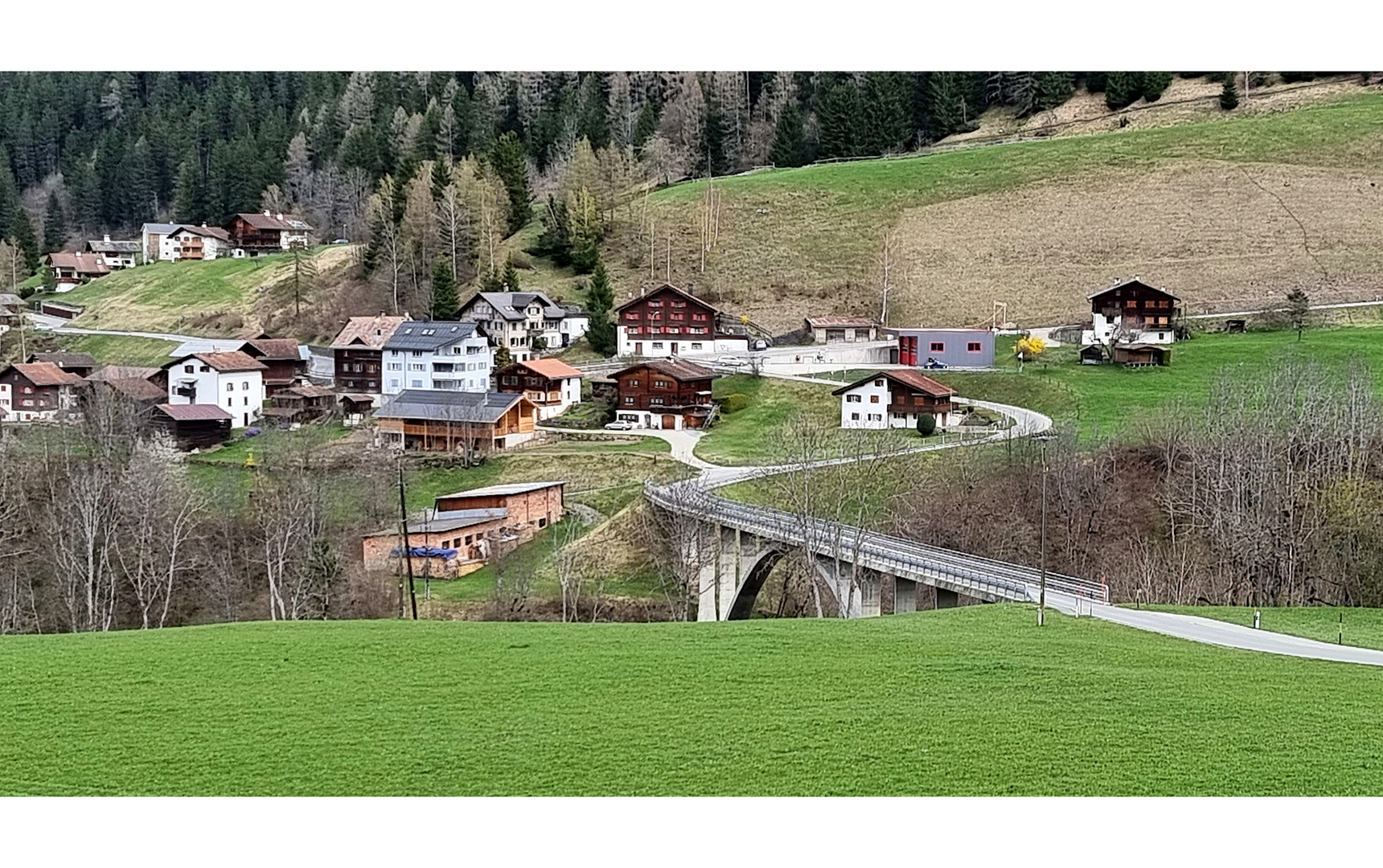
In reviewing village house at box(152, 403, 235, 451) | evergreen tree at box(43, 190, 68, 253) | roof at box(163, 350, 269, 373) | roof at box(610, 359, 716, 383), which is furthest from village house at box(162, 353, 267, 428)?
evergreen tree at box(43, 190, 68, 253)

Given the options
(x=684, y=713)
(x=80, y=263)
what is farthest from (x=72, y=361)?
(x=684, y=713)

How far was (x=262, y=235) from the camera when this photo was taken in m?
98.1

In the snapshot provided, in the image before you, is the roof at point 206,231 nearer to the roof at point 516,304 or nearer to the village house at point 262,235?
the village house at point 262,235

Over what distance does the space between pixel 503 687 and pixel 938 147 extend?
3257 inches

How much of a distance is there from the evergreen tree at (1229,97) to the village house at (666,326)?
154 ft

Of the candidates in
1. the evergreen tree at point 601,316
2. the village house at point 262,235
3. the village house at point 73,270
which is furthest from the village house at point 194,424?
the village house at point 73,270

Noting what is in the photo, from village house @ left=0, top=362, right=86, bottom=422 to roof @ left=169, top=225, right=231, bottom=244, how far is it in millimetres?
38808

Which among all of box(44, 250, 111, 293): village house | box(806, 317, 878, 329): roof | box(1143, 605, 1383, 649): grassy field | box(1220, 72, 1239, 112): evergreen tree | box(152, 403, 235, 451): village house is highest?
box(1220, 72, 1239, 112): evergreen tree

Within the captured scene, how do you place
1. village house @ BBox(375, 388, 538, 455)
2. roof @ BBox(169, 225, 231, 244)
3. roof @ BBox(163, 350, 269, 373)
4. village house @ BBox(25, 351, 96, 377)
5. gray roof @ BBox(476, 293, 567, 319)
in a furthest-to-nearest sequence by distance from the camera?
roof @ BBox(169, 225, 231, 244) < village house @ BBox(25, 351, 96, 377) < gray roof @ BBox(476, 293, 567, 319) < roof @ BBox(163, 350, 269, 373) < village house @ BBox(375, 388, 538, 455)

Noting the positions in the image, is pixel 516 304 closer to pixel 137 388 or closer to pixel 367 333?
pixel 367 333

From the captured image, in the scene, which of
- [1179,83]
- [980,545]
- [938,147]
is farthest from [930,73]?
[980,545]

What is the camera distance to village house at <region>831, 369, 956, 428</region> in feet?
169

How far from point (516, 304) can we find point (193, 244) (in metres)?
42.3

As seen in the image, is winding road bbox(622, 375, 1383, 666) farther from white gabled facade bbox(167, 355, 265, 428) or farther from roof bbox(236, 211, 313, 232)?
roof bbox(236, 211, 313, 232)
